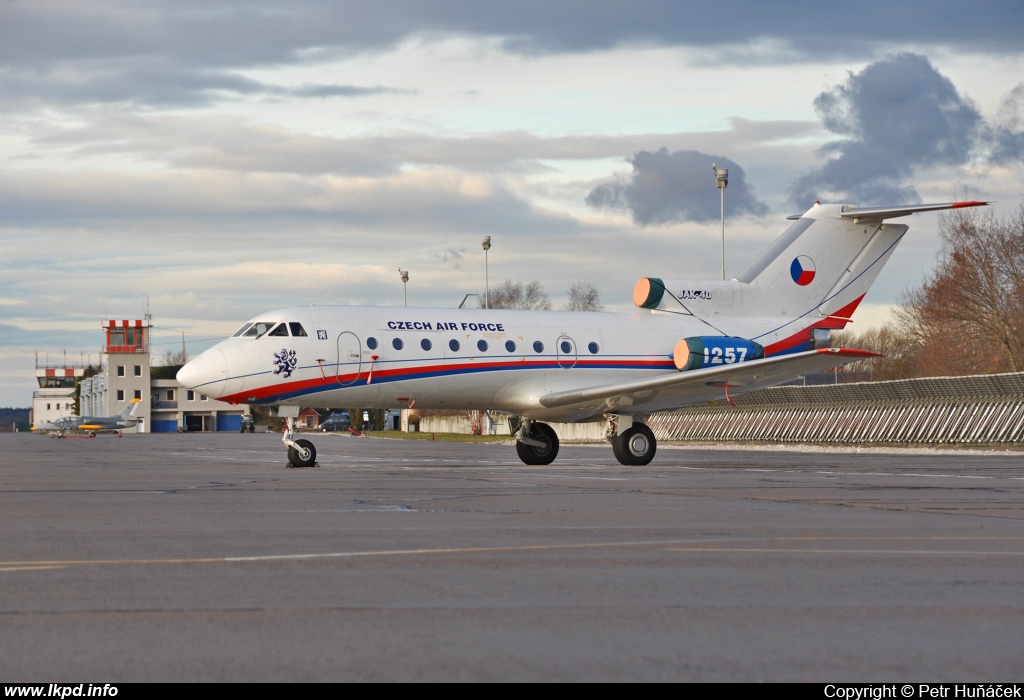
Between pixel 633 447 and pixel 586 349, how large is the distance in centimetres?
274

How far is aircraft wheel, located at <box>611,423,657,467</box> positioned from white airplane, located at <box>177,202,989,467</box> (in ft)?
0.11

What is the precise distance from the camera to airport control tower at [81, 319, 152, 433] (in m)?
150

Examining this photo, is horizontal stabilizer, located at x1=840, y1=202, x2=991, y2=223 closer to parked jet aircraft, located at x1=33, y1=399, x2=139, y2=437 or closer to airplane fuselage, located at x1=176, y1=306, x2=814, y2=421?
airplane fuselage, located at x1=176, y1=306, x2=814, y2=421

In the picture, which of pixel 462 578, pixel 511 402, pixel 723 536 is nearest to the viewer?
pixel 462 578

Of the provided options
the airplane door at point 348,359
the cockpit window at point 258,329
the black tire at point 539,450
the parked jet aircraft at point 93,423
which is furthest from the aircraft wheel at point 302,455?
the parked jet aircraft at point 93,423

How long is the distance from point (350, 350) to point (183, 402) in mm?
135956

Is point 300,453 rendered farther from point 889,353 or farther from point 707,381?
point 889,353

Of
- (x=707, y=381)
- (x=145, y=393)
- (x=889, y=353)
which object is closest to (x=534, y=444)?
(x=707, y=381)

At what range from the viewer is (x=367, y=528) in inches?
448

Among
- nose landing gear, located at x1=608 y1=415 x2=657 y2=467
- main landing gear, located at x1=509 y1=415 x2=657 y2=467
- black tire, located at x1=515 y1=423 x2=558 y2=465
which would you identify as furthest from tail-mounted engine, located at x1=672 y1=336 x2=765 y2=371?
black tire, located at x1=515 y1=423 x2=558 y2=465

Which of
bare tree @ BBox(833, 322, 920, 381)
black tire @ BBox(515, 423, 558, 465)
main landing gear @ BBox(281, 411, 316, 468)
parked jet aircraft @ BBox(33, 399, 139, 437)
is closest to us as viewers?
→ main landing gear @ BBox(281, 411, 316, 468)

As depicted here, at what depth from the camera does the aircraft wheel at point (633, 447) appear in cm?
2738

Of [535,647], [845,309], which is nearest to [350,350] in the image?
[845,309]
